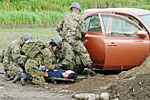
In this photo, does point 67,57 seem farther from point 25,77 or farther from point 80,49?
point 25,77

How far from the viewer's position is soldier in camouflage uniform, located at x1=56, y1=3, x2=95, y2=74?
13281mm

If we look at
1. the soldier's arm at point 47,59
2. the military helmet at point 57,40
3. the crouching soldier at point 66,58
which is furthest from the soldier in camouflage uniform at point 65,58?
the soldier's arm at point 47,59

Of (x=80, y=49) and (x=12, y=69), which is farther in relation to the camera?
(x=80, y=49)

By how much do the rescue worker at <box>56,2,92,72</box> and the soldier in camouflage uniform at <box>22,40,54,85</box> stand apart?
1.23 meters

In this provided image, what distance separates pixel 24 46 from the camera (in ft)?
41.0

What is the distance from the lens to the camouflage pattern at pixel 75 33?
13297 mm

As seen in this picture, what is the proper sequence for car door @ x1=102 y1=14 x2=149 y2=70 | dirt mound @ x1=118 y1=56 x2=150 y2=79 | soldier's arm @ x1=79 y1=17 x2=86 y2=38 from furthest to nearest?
soldier's arm @ x1=79 y1=17 x2=86 y2=38 → car door @ x1=102 y1=14 x2=149 y2=70 → dirt mound @ x1=118 y1=56 x2=150 y2=79

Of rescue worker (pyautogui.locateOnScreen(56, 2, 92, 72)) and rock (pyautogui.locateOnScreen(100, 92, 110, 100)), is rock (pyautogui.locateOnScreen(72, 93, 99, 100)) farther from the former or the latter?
rescue worker (pyautogui.locateOnScreen(56, 2, 92, 72))

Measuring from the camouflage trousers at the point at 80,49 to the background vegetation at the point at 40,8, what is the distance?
66.9ft

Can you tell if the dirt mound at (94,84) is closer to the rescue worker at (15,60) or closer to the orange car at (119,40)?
the orange car at (119,40)

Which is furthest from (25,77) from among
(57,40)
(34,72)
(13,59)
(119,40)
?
(119,40)

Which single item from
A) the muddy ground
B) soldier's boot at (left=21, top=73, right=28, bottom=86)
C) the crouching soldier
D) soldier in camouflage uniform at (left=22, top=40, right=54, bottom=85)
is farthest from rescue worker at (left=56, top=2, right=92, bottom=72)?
soldier's boot at (left=21, top=73, right=28, bottom=86)

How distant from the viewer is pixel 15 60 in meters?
12.7

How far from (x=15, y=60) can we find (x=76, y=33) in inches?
73.7
